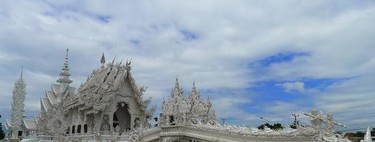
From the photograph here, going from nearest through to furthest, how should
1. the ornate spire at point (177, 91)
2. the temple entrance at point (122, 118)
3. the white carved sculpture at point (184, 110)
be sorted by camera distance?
1. the white carved sculpture at point (184, 110)
2. the ornate spire at point (177, 91)
3. the temple entrance at point (122, 118)

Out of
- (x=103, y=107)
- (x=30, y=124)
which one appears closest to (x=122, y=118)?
(x=103, y=107)

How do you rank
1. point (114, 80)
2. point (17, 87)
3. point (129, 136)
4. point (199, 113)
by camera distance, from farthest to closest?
point (17, 87) → point (114, 80) → point (129, 136) → point (199, 113)

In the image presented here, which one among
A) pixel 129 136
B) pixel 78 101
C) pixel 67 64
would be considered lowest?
pixel 129 136

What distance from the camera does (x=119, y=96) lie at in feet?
107

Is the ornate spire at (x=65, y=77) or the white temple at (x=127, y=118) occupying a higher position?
the ornate spire at (x=65, y=77)

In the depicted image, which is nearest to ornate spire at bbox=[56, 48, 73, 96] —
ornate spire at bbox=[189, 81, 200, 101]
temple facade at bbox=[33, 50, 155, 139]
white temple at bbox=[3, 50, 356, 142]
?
white temple at bbox=[3, 50, 356, 142]

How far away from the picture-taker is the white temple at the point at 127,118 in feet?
50.0

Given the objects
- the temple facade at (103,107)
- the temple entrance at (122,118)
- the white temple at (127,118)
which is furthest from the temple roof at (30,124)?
the temple entrance at (122,118)

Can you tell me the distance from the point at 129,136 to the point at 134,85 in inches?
311

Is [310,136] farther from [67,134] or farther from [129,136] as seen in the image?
[67,134]

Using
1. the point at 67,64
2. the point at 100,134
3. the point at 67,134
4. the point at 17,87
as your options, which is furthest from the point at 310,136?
the point at 67,64

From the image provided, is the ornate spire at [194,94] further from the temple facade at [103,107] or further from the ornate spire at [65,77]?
the ornate spire at [65,77]

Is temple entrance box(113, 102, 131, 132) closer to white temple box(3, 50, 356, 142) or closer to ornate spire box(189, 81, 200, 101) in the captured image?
white temple box(3, 50, 356, 142)

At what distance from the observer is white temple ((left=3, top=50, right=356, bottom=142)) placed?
15.2 metres
